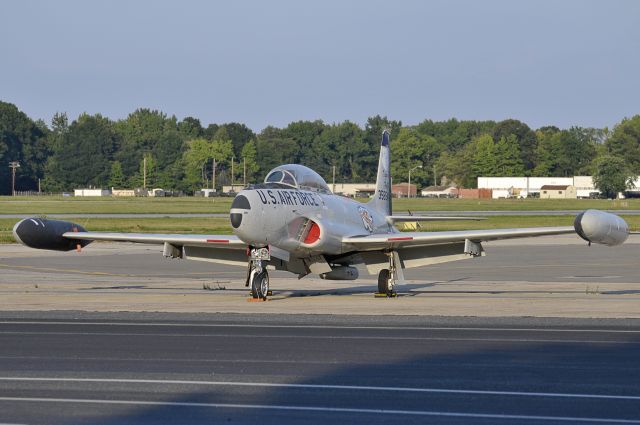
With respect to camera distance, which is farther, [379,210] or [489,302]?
[379,210]

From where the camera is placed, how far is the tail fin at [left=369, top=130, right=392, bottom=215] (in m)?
31.6

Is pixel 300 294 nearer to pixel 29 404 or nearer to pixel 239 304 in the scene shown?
pixel 239 304

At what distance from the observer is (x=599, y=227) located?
22609 millimetres

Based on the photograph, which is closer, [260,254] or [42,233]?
[260,254]

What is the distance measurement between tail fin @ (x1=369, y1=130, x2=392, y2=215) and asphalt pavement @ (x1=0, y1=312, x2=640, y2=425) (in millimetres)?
12454

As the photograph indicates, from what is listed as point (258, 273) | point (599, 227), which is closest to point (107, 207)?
point (258, 273)

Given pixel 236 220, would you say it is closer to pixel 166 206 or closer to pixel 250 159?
pixel 166 206

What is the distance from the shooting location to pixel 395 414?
10.1m

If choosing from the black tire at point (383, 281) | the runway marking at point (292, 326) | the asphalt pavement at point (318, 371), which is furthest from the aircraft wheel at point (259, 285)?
the runway marking at point (292, 326)

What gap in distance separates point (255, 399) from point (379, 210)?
821 inches

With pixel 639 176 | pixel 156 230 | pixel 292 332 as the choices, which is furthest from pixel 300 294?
pixel 639 176

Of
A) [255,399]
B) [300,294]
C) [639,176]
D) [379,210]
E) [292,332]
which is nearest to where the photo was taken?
[255,399]

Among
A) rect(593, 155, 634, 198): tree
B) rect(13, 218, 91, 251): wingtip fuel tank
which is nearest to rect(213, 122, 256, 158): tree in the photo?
rect(593, 155, 634, 198): tree

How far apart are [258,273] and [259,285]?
0.26 metres
